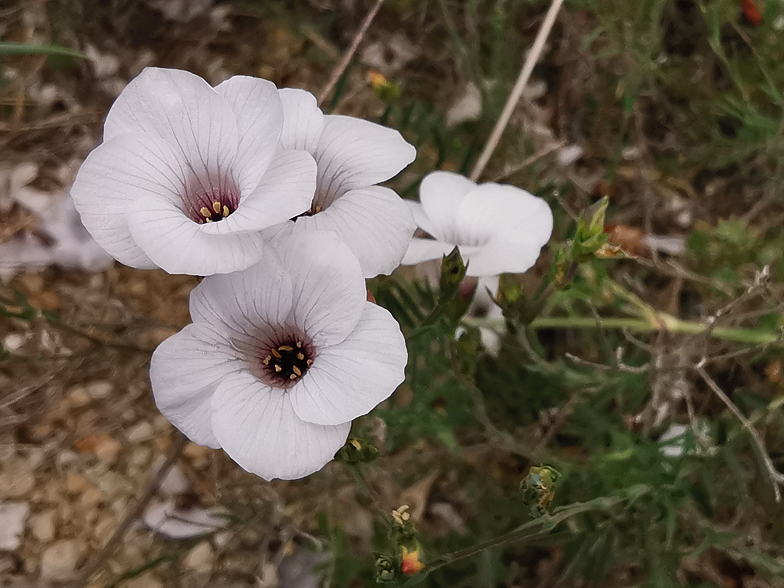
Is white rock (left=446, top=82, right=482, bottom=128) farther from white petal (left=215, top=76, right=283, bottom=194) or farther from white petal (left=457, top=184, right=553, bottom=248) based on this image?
white petal (left=215, top=76, right=283, bottom=194)

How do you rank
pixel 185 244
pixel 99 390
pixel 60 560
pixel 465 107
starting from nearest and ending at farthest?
pixel 185 244 → pixel 60 560 → pixel 99 390 → pixel 465 107

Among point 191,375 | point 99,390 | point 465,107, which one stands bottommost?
point 99,390

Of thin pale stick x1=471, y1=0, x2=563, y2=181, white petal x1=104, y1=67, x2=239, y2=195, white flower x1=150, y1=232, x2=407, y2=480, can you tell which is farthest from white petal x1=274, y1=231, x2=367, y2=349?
thin pale stick x1=471, y1=0, x2=563, y2=181

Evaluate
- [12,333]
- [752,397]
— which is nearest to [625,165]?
[752,397]

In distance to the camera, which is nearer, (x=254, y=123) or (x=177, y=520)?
(x=254, y=123)

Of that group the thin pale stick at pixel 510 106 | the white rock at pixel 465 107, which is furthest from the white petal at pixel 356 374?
the white rock at pixel 465 107

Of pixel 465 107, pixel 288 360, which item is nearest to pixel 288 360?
pixel 288 360

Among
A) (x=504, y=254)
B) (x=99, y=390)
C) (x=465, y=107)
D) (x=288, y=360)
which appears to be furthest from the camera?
(x=465, y=107)

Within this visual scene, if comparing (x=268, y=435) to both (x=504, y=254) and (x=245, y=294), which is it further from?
(x=504, y=254)
